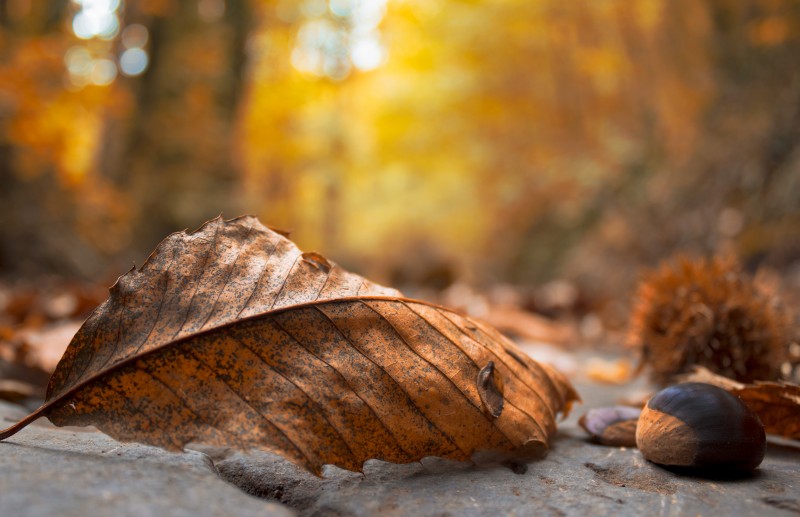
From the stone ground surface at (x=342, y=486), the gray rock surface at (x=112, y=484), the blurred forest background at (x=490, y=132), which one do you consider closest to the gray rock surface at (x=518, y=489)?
the stone ground surface at (x=342, y=486)

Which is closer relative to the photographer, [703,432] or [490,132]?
[703,432]

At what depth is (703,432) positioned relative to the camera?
3.26ft

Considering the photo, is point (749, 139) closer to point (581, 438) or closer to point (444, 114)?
point (581, 438)

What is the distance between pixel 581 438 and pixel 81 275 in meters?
6.56

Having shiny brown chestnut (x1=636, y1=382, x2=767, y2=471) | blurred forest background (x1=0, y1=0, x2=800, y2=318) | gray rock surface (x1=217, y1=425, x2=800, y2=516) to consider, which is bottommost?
gray rock surface (x1=217, y1=425, x2=800, y2=516)

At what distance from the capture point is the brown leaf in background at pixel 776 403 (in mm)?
1167

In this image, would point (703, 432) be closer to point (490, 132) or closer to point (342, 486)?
point (342, 486)

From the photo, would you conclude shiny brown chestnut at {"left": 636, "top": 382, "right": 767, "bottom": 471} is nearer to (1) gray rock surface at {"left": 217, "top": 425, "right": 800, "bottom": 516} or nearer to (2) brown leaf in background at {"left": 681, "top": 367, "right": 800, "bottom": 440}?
(1) gray rock surface at {"left": 217, "top": 425, "right": 800, "bottom": 516}

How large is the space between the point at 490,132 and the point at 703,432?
1281cm

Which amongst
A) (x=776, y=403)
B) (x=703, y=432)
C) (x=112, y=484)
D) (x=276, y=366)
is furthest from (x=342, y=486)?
(x=776, y=403)

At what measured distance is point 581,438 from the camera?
1.33 m

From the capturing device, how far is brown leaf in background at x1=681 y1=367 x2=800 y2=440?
1167 millimetres

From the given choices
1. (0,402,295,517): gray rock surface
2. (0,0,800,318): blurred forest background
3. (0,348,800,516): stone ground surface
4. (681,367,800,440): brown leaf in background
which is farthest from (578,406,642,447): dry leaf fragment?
(0,0,800,318): blurred forest background

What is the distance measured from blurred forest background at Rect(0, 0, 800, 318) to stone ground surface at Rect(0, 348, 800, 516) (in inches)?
149
